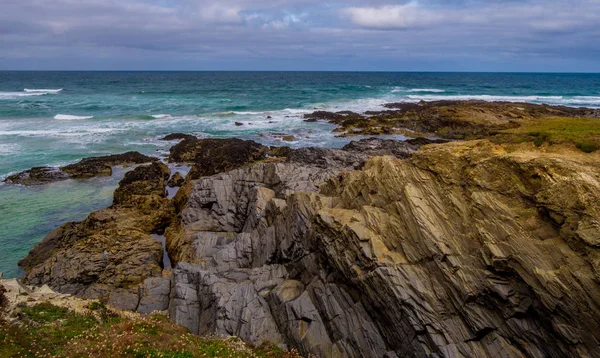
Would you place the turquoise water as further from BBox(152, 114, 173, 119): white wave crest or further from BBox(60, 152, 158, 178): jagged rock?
BBox(60, 152, 158, 178): jagged rock

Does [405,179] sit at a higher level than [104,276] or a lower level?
higher

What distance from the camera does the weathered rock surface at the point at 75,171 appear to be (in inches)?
1417

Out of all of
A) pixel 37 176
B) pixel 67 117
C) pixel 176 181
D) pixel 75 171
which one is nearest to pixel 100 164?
pixel 75 171

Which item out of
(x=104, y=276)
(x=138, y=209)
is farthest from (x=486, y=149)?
(x=138, y=209)

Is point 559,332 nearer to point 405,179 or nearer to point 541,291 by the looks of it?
point 541,291

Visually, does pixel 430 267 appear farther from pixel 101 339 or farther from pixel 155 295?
pixel 155 295

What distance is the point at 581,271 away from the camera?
10.8 m

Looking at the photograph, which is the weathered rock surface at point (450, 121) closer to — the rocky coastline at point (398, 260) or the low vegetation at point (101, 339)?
the rocky coastline at point (398, 260)

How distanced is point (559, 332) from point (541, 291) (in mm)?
1148

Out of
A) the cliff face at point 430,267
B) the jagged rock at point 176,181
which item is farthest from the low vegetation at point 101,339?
the jagged rock at point 176,181

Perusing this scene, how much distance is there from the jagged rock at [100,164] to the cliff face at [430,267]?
77.1ft

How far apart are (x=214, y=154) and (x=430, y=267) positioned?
30807 millimetres

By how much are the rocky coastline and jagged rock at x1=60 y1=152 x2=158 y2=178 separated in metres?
14.5

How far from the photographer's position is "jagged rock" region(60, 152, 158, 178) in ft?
124
